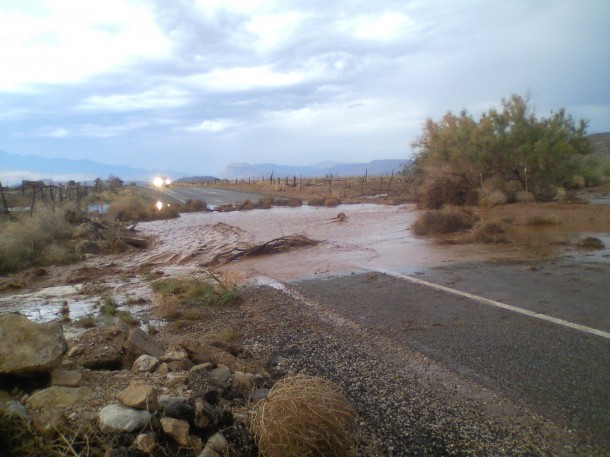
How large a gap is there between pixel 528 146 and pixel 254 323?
2182 cm

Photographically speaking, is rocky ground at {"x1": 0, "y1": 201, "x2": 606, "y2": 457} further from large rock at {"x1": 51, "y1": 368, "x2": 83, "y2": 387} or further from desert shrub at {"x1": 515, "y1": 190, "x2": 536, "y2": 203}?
desert shrub at {"x1": 515, "y1": 190, "x2": 536, "y2": 203}

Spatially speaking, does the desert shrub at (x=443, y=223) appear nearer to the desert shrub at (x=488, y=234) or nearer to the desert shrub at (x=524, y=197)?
the desert shrub at (x=488, y=234)

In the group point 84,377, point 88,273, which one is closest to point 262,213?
point 88,273

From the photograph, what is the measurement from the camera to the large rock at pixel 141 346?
5.59m

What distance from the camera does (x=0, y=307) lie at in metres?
10.2

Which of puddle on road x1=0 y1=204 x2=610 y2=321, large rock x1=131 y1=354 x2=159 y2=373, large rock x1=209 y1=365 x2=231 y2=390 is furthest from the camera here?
puddle on road x1=0 y1=204 x2=610 y2=321

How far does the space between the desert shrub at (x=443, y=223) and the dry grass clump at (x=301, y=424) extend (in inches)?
589

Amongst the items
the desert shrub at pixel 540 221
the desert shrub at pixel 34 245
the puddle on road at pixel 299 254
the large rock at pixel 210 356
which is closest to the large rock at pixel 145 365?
the large rock at pixel 210 356

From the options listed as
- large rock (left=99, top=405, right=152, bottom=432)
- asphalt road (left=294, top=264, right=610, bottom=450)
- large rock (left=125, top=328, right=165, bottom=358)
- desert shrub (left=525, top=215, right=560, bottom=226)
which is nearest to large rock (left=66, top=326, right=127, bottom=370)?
large rock (left=125, top=328, right=165, bottom=358)

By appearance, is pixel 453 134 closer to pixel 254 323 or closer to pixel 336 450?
pixel 254 323

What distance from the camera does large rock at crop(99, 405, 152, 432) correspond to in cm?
328

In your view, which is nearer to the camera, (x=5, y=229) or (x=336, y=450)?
(x=336, y=450)

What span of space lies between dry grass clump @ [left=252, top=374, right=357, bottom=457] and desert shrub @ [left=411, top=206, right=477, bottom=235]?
15.0 m

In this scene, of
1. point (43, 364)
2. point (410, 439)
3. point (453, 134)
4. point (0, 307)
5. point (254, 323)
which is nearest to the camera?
point (410, 439)
